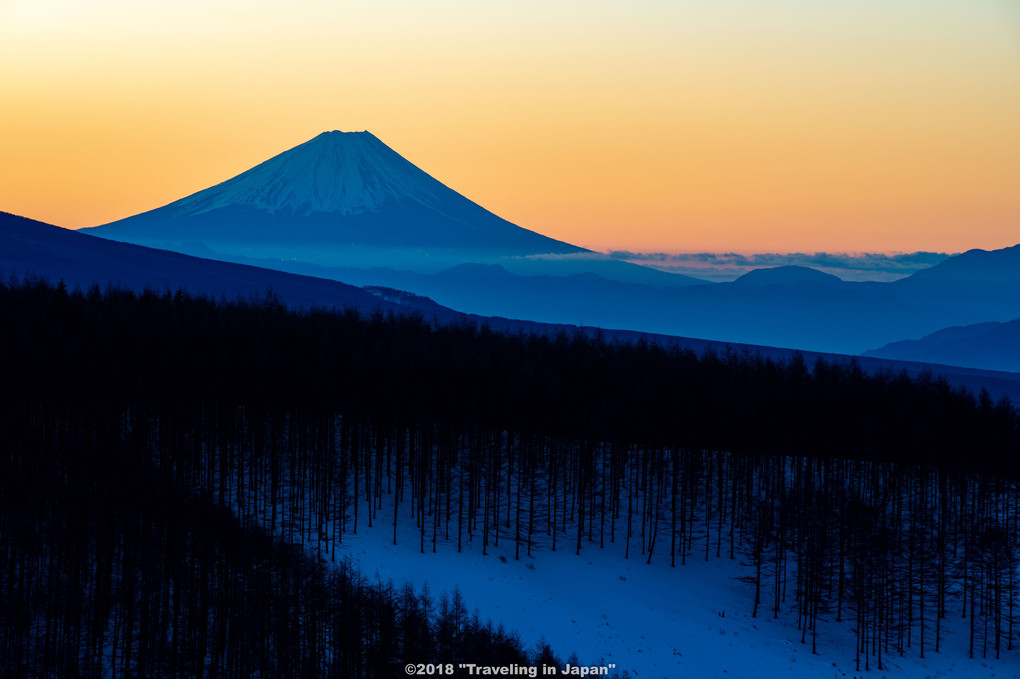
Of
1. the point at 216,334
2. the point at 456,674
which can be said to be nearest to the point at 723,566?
the point at 456,674

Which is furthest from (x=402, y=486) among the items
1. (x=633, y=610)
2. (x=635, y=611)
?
(x=635, y=611)

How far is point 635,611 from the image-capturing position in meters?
48.4

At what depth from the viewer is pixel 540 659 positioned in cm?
4097

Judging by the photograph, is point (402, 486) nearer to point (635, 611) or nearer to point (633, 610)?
point (633, 610)

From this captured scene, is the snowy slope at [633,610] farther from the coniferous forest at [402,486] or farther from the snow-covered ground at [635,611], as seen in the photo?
the coniferous forest at [402,486]

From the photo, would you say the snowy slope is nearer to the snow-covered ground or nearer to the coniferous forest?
the snow-covered ground

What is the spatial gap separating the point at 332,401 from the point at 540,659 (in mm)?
26582

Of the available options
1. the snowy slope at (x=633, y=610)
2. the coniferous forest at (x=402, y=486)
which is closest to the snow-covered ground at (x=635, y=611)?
the snowy slope at (x=633, y=610)

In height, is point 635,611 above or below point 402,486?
below

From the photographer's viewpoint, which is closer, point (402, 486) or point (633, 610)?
point (633, 610)

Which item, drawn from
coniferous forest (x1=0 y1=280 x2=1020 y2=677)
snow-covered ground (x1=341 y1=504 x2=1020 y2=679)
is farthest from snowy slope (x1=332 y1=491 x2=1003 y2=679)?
coniferous forest (x1=0 y1=280 x2=1020 y2=677)

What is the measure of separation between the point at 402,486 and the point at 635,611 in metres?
17.7

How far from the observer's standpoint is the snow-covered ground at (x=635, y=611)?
44.5 meters

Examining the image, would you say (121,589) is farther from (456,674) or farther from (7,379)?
(7,379)
